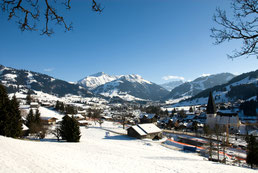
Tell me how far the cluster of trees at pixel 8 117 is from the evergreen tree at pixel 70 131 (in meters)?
7.32

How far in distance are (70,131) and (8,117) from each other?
997cm

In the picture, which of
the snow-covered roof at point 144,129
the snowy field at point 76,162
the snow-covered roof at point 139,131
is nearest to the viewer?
the snowy field at point 76,162

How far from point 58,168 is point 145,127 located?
132ft

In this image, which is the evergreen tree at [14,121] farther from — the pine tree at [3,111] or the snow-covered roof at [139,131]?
the snow-covered roof at [139,131]

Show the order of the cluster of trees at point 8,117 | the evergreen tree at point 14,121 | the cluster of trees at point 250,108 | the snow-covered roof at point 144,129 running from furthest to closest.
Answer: the cluster of trees at point 250,108
the snow-covered roof at point 144,129
the evergreen tree at point 14,121
the cluster of trees at point 8,117

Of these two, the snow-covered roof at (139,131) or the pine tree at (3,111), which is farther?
the snow-covered roof at (139,131)

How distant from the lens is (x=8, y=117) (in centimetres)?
2333

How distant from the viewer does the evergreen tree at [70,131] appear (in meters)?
28.4

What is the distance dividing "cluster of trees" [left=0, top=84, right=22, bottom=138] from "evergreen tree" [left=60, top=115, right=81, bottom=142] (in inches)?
288

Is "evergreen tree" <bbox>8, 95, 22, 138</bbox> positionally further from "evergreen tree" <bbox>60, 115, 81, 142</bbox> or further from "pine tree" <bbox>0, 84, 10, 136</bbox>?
"evergreen tree" <bbox>60, 115, 81, 142</bbox>

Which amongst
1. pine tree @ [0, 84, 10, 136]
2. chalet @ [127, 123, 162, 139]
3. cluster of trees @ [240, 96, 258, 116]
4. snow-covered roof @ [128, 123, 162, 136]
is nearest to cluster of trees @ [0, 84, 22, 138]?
pine tree @ [0, 84, 10, 136]

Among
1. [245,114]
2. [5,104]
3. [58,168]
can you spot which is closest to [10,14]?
[58,168]

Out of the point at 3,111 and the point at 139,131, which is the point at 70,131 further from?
the point at 139,131

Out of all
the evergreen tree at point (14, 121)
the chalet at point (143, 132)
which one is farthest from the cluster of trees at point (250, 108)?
the evergreen tree at point (14, 121)
